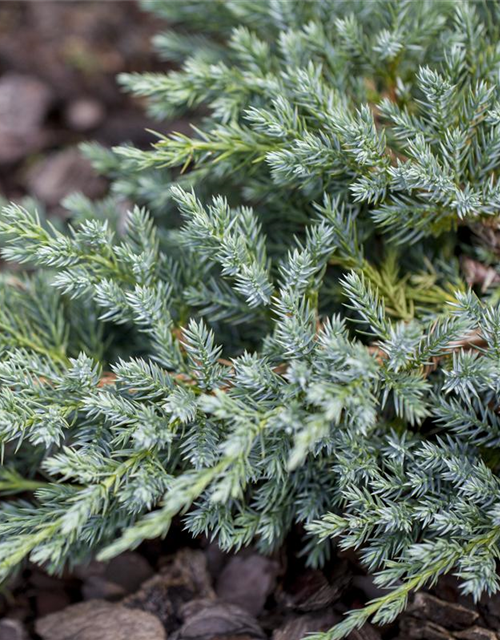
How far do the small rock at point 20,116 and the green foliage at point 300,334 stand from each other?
95 cm

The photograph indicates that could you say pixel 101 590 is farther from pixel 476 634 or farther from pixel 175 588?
pixel 476 634

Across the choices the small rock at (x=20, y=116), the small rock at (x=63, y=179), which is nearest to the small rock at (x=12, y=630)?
the small rock at (x=63, y=179)

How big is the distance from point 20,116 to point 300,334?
177 cm

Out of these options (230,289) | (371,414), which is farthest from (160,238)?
(371,414)

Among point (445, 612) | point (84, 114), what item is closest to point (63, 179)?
point (84, 114)

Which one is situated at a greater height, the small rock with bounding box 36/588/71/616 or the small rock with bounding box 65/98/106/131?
the small rock with bounding box 65/98/106/131

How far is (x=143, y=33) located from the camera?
2650 millimetres

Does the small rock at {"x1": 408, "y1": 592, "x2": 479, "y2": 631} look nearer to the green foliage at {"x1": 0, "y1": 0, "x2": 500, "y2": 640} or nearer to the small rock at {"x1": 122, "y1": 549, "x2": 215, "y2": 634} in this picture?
the green foliage at {"x1": 0, "y1": 0, "x2": 500, "y2": 640}

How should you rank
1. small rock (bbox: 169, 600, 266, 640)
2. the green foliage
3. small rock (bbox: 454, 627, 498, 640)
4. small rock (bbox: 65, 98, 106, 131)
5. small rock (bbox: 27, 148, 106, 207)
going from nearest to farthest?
the green foliage → small rock (bbox: 454, 627, 498, 640) → small rock (bbox: 169, 600, 266, 640) → small rock (bbox: 27, 148, 106, 207) → small rock (bbox: 65, 98, 106, 131)

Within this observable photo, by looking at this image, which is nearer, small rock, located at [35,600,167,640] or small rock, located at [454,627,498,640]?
small rock, located at [454,627,498,640]

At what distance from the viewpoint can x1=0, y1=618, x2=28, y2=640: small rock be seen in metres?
1.41

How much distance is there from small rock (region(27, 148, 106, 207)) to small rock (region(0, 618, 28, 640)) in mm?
1423

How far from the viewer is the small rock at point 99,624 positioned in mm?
1363

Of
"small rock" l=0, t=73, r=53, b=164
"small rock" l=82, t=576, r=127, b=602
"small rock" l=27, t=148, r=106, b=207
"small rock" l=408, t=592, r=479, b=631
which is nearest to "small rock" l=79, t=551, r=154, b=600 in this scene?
"small rock" l=82, t=576, r=127, b=602
